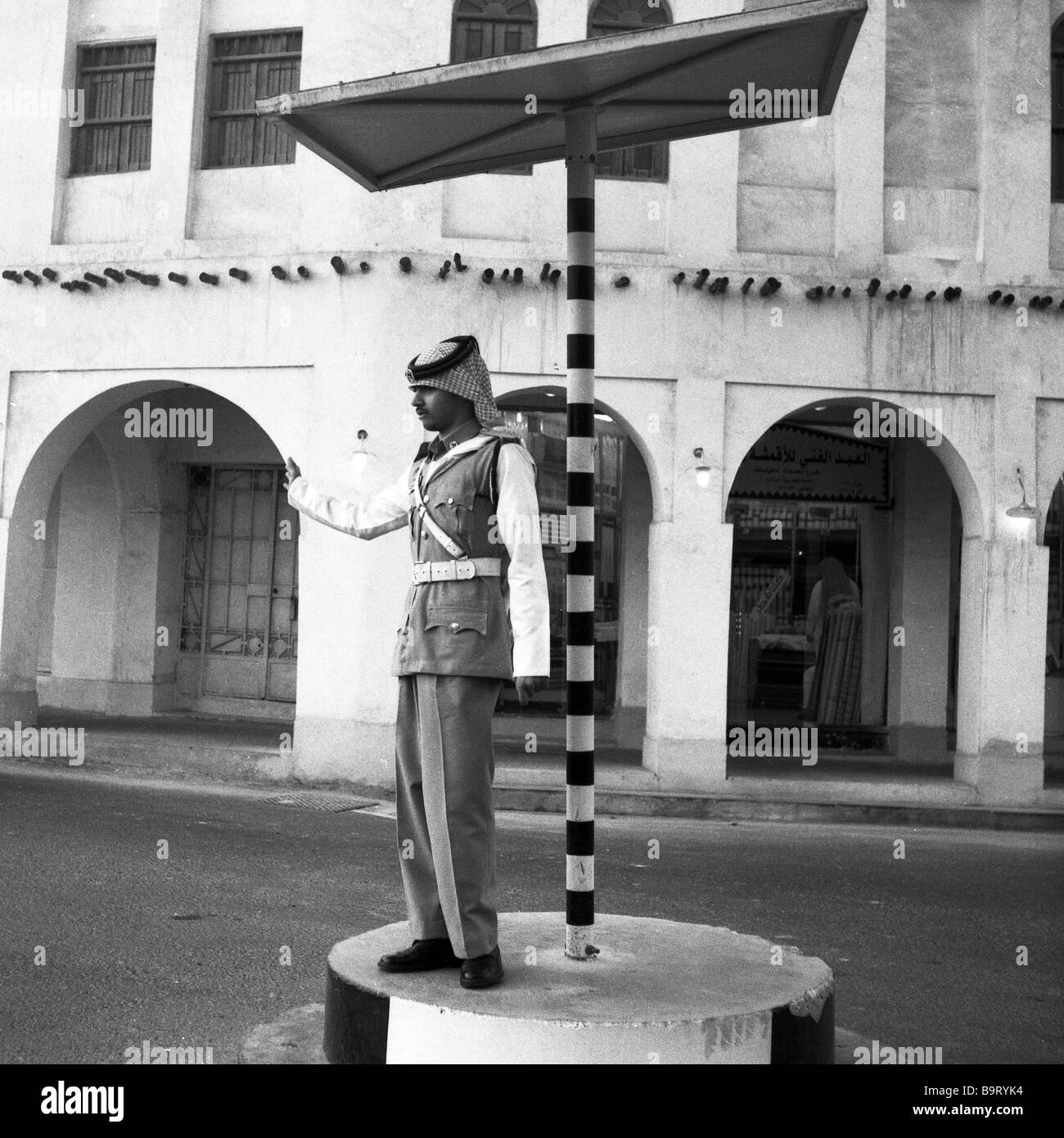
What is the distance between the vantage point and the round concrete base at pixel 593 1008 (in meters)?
4.14

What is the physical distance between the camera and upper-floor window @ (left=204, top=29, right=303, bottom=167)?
13.7 metres

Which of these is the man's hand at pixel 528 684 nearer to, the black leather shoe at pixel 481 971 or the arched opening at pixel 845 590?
the black leather shoe at pixel 481 971

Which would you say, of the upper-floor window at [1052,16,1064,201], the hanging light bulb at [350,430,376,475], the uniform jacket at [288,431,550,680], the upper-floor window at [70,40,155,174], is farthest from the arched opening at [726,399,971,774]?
the uniform jacket at [288,431,550,680]

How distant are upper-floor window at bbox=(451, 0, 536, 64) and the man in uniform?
9.34 m

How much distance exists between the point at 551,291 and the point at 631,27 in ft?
8.80

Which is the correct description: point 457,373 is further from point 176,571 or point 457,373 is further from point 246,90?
point 176,571

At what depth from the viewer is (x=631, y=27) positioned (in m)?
13.4

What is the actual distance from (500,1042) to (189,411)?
45.0 ft

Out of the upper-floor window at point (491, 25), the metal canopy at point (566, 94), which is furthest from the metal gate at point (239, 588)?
the metal canopy at point (566, 94)

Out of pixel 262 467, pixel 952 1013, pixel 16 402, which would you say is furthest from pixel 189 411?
pixel 952 1013

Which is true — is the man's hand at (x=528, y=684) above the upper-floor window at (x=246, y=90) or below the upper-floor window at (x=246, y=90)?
below

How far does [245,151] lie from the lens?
13.8 metres

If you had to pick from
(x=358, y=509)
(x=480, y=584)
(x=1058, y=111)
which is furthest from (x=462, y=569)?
(x=1058, y=111)

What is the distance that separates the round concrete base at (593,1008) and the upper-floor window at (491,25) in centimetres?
1041
